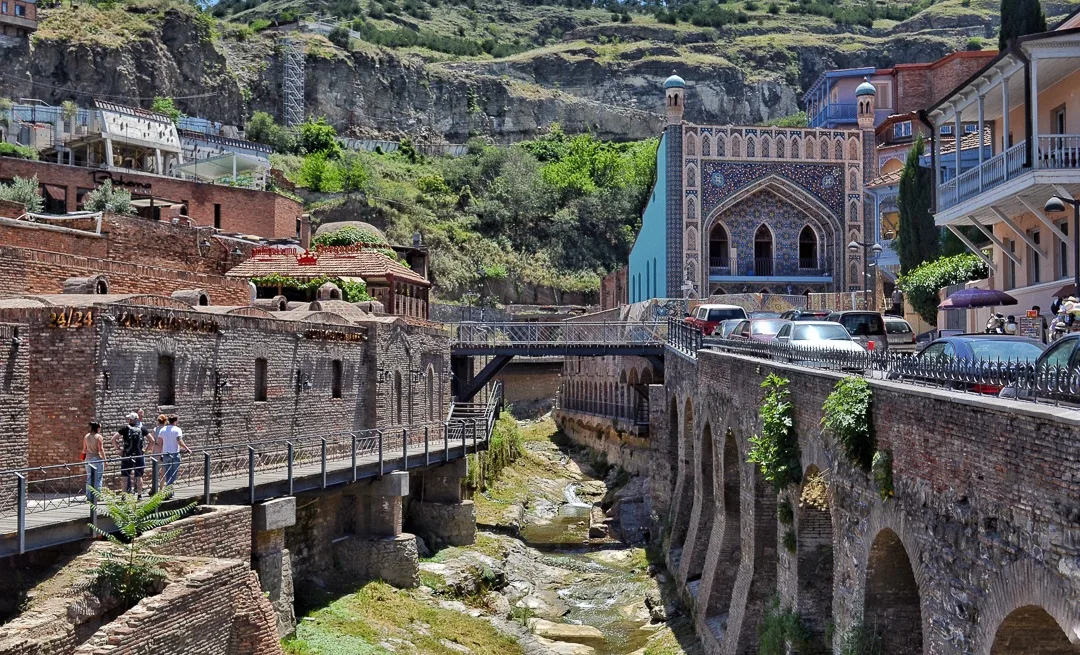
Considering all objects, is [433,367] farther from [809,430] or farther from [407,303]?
[809,430]

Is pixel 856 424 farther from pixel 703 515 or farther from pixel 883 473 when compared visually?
pixel 703 515

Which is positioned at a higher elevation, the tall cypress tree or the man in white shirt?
the tall cypress tree

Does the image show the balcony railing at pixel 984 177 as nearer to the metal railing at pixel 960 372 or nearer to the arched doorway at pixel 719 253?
the metal railing at pixel 960 372

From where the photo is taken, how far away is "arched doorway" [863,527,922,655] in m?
12.9

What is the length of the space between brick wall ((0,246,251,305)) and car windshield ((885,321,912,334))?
56.1 ft

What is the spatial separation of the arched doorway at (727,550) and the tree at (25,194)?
23473 mm

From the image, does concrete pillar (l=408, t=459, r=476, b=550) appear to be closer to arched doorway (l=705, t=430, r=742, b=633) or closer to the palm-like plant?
arched doorway (l=705, t=430, r=742, b=633)

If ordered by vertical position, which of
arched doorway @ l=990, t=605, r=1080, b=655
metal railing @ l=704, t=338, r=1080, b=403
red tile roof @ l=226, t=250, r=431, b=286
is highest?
red tile roof @ l=226, t=250, r=431, b=286

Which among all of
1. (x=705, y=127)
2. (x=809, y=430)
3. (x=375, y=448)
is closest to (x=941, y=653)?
(x=809, y=430)

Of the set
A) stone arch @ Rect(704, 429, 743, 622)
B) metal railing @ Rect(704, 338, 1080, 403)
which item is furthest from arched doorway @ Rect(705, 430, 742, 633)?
metal railing @ Rect(704, 338, 1080, 403)

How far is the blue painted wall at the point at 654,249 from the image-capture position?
50.8m

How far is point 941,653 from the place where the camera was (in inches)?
415

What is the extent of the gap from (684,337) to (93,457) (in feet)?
65.6

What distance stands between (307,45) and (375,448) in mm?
76730
